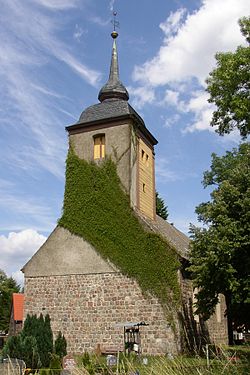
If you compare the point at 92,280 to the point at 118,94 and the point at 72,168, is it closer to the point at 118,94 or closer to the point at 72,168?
the point at 72,168

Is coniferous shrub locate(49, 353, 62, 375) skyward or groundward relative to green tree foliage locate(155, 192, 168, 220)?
groundward

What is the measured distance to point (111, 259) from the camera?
835 inches

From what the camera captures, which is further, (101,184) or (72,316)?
(101,184)

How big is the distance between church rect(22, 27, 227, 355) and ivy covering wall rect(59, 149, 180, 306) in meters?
0.05

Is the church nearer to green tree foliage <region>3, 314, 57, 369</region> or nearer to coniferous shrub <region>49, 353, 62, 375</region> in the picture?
green tree foliage <region>3, 314, 57, 369</region>

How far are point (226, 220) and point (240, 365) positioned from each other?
464 inches

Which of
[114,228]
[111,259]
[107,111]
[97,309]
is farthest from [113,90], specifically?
[97,309]

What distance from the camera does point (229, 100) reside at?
14789mm

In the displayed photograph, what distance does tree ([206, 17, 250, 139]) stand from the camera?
46.0 feet

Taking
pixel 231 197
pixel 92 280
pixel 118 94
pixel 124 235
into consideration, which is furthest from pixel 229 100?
pixel 118 94

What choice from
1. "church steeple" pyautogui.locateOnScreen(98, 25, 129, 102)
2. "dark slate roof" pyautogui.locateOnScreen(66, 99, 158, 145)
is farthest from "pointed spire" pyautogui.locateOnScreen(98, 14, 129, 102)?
"dark slate roof" pyautogui.locateOnScreen(66, 99, 158, 145)

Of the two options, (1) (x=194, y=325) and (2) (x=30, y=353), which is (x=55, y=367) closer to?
(2) (x=30, y=353)

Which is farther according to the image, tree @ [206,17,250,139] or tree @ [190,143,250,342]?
tree @ [190,143,250,342]

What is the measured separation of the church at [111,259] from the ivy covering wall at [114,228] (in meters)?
0.05
